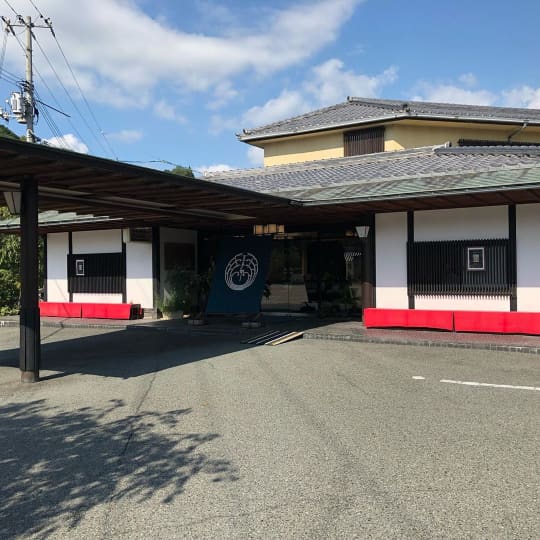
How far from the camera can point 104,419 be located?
5297 millimetres

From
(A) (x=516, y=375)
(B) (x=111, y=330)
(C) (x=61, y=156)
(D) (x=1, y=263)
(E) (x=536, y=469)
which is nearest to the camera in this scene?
(E) (x=536, y=469)

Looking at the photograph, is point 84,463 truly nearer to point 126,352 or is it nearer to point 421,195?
point 126,352

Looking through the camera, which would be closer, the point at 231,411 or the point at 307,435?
the point at 307,435

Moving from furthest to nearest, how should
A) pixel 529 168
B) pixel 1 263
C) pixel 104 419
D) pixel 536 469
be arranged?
pixel 1 263 → pixel 529 168 → pixel 104 419 → pixel 536 469

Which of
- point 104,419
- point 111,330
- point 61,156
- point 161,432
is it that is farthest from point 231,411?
point 111,330

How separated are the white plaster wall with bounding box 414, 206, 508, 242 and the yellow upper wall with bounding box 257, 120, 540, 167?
7.97 m

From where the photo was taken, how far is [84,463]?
4121mm

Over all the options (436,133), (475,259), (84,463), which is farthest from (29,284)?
(436,133)

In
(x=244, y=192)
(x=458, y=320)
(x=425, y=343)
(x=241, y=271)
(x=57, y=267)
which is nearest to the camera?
(x=244, y=192)

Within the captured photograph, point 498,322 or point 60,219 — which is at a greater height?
point 60,219

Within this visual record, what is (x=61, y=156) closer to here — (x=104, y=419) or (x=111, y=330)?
(x=104, y=419)

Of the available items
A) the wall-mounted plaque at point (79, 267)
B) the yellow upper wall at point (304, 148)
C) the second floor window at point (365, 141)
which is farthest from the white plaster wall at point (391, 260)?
the wall-mounted plaque at point (79, 267)

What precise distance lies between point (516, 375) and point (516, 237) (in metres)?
4.05

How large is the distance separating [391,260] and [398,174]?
2578 mm
